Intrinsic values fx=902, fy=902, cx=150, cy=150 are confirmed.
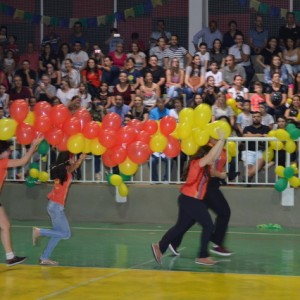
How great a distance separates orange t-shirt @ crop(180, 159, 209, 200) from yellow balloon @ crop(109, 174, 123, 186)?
4360 millimetres

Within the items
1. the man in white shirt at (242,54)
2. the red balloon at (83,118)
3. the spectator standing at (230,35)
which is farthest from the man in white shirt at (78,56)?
the red balloon at (83,118)

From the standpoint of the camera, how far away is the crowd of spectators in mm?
18203

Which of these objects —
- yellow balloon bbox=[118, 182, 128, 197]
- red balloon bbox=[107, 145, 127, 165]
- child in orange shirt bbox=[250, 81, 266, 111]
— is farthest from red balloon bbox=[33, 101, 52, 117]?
child in orange shirt bbox=[250, 81, 266, 111]

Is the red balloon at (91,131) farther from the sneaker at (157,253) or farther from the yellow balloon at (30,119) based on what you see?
the sneaker at (157,253)

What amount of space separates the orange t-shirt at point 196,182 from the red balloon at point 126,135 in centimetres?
106

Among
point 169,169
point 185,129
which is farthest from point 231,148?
point 185,129

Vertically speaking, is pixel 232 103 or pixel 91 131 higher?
pixel 232 103

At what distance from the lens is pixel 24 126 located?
12.1 meters

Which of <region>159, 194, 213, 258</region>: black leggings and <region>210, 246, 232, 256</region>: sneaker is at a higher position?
<region>159, 194, 213, 258</region>: black leggings

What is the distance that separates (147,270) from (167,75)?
8903mm

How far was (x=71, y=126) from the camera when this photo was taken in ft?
40.4

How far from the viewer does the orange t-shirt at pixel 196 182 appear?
38.8ft

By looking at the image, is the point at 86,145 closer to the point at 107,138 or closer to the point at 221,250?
the point at 107,138

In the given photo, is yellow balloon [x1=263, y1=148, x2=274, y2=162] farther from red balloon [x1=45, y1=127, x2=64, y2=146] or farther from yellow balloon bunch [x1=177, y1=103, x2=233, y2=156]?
red balloon [x1=45, y1=127, x2=64, y2=146]
